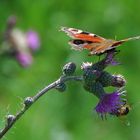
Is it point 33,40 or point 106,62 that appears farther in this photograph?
point 33,40

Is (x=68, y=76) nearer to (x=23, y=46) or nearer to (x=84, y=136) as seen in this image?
(x=84, y=136)

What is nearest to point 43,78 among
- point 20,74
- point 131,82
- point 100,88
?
point 20,74

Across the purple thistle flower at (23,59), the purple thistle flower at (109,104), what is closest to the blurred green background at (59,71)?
the purple thistle flower at (23,59)

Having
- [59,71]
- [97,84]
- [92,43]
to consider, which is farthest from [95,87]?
[59,71]

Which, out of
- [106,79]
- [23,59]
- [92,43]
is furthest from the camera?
[23,59]

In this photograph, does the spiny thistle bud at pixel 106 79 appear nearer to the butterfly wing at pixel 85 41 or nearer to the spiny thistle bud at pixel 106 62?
the spiny thistle bud at pixel 106 62

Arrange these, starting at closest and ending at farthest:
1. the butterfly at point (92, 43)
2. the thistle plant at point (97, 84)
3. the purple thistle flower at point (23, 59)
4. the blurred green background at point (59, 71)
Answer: the butterfly at point (92, 43), the thistle plant at point (97, 84), the blurred green background at point (59, 71), the purple thistle flower at point (23, 59)

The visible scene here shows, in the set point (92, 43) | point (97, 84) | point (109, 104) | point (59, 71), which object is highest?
point (92, 43)

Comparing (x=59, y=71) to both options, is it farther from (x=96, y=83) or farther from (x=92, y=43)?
(x=92, y=43)
